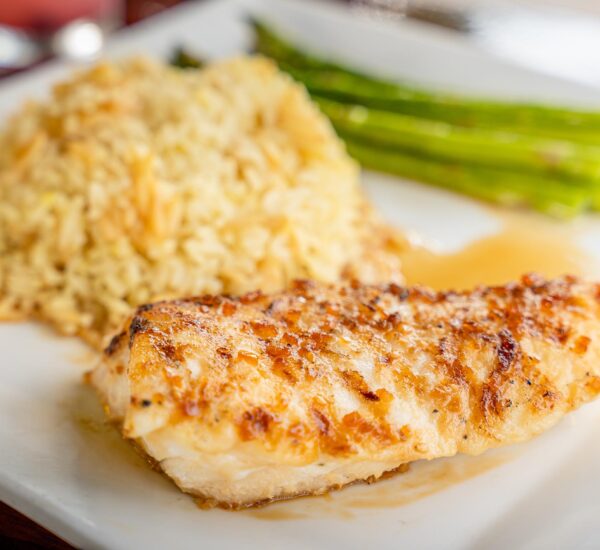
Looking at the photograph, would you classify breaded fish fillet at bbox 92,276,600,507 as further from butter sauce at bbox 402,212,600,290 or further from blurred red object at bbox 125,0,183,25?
blurred red object at bbox 125,0,183,25

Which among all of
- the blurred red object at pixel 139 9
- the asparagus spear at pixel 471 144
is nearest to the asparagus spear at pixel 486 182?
the asparagus spear at pixel 471 144

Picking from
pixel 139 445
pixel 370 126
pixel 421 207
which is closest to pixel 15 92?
pixel 370 126

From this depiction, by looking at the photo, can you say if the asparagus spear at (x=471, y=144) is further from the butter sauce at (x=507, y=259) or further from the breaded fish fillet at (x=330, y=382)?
the breaded fish fillet at (x=330, y=382)

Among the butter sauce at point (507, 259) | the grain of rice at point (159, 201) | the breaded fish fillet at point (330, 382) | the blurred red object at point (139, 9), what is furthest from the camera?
the blurred red object at point (139, 9)

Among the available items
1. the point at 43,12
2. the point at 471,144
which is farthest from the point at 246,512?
the point at 43,12

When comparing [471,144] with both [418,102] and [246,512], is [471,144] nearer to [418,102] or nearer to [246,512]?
[418,102]

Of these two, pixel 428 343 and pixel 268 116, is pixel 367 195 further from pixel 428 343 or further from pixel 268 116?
pixel 428 343
